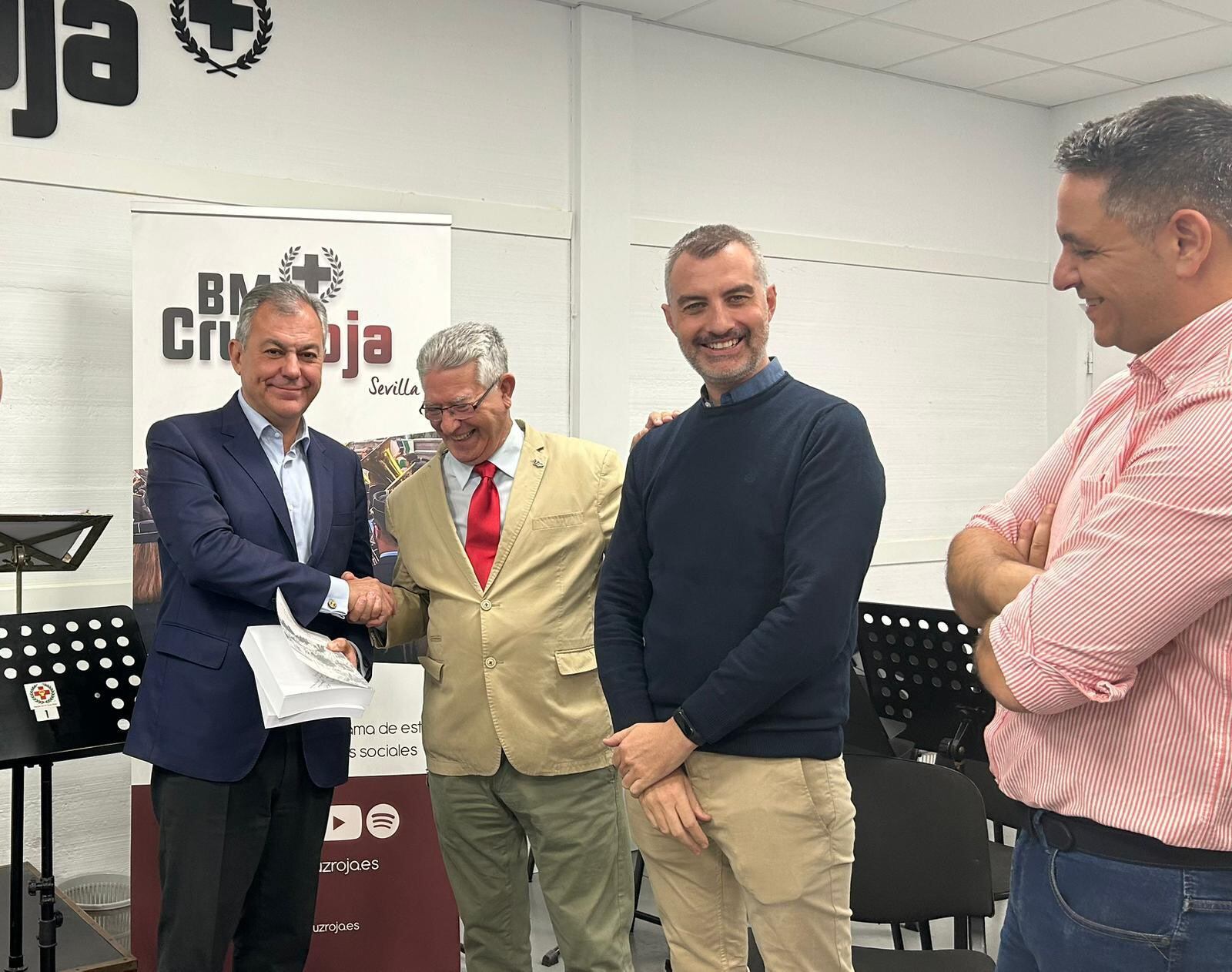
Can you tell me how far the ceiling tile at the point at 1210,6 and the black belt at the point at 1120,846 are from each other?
4328 millimetres

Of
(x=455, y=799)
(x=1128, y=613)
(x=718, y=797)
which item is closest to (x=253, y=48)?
(x=455, y=799)

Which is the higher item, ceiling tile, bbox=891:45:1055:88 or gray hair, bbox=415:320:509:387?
ceiling tile, bbox=891:45:1055:88

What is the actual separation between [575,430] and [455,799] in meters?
2.27

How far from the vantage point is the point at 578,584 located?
2531 mm

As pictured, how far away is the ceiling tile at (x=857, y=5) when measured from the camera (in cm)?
448

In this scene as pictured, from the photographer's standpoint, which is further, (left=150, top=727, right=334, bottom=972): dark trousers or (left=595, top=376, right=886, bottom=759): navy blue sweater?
(left=150, top=727, right=334, bottom=972): dark trousers

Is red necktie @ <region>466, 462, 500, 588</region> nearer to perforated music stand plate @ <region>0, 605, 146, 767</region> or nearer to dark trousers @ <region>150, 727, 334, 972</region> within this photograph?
dark trousers @ <region>150, 727, 334, 972</region>

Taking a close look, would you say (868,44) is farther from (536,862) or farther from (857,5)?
(536,862)

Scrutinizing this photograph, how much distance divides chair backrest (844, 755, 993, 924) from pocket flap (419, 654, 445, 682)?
966mm

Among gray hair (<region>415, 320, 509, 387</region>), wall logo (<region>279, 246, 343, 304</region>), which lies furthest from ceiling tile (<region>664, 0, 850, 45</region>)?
gray hair (<region>415, 320, 509, 387</region>)

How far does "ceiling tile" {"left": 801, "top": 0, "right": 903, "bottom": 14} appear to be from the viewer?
14.7 feet

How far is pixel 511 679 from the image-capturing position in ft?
8.02

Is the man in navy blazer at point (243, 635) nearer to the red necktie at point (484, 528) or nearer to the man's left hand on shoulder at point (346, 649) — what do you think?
the man's left hand on shoulder at point (346, 649)

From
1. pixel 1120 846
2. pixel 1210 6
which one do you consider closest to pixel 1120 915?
pixel 1120 846
